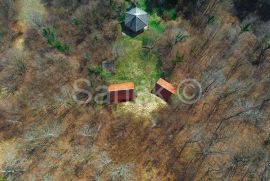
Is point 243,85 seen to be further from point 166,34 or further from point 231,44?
point 166,34

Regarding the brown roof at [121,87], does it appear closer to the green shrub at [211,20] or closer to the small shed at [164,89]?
the small shed at [164,89]

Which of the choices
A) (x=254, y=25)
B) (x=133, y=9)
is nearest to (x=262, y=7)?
(x=254, y=25)

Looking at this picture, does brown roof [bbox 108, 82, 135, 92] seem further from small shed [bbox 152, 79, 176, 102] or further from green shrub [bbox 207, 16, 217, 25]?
green shrub [bbox 207, 16, 217, 25]

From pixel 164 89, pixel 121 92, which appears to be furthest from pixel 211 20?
pixel 121 92

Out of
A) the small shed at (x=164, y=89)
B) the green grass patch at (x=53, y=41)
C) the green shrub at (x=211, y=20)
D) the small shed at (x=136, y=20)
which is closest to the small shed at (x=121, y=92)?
the small shed at (x=164, y=89)

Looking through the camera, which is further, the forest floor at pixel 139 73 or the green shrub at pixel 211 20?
the green shrub at pixel 211 20
